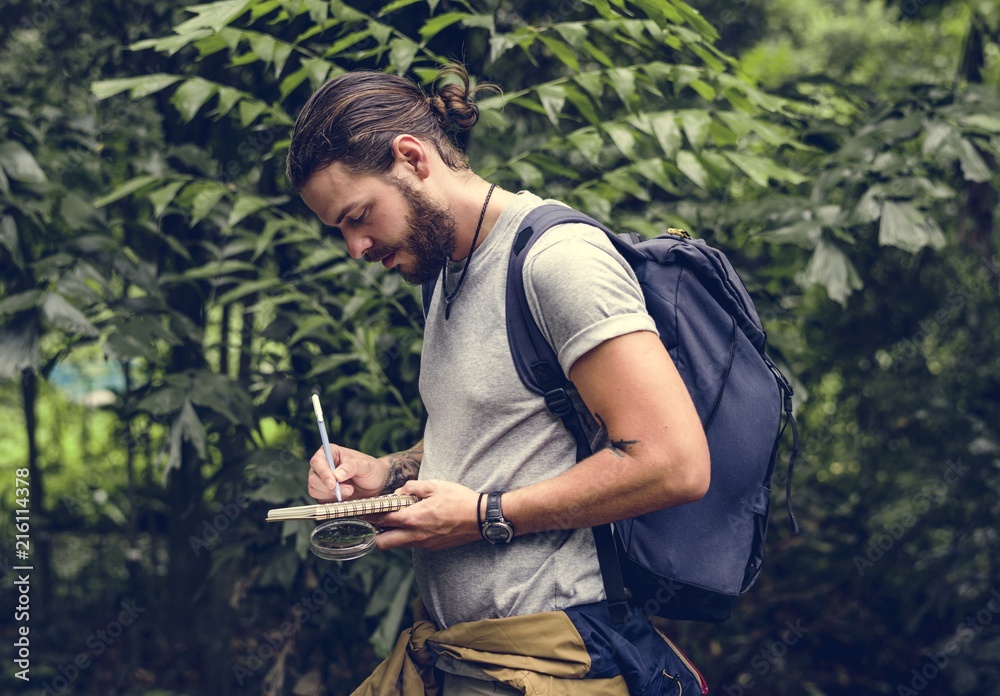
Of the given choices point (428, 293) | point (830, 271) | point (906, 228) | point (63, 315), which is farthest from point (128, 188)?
point (906, 228)

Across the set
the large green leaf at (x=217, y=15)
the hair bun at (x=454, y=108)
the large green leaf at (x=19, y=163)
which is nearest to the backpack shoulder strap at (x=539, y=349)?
the hair bun at (x=454, y=108)

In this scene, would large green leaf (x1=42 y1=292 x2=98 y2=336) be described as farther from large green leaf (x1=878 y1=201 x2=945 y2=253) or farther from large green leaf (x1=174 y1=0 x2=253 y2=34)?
large green leaf (x1=878 y1=201 x2=945 y2=253)

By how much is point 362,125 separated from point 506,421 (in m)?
0.57

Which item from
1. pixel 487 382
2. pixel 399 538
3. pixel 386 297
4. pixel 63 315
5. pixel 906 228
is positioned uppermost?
pixel 487 382

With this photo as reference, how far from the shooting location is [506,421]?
4.85 ft

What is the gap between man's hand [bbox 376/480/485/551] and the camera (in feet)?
4.74

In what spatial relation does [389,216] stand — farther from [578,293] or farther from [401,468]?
[401,468]

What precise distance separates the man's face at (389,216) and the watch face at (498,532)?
1.56 ft

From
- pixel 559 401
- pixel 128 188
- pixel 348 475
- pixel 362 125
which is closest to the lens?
pixel 559 401

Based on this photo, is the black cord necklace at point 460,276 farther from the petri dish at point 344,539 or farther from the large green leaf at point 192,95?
the large green leaf at point 192,95

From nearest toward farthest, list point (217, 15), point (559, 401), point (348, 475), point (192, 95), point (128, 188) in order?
1. point (559, 401)
2. point (348, 475)
3. point (217, 15)
4. point (192, 95)
5. point (128, 188)

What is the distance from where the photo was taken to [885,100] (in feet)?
→ 9.93

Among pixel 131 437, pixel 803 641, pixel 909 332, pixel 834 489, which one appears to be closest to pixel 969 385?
pixel 909 332

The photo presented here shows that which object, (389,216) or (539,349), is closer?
(539,349)
